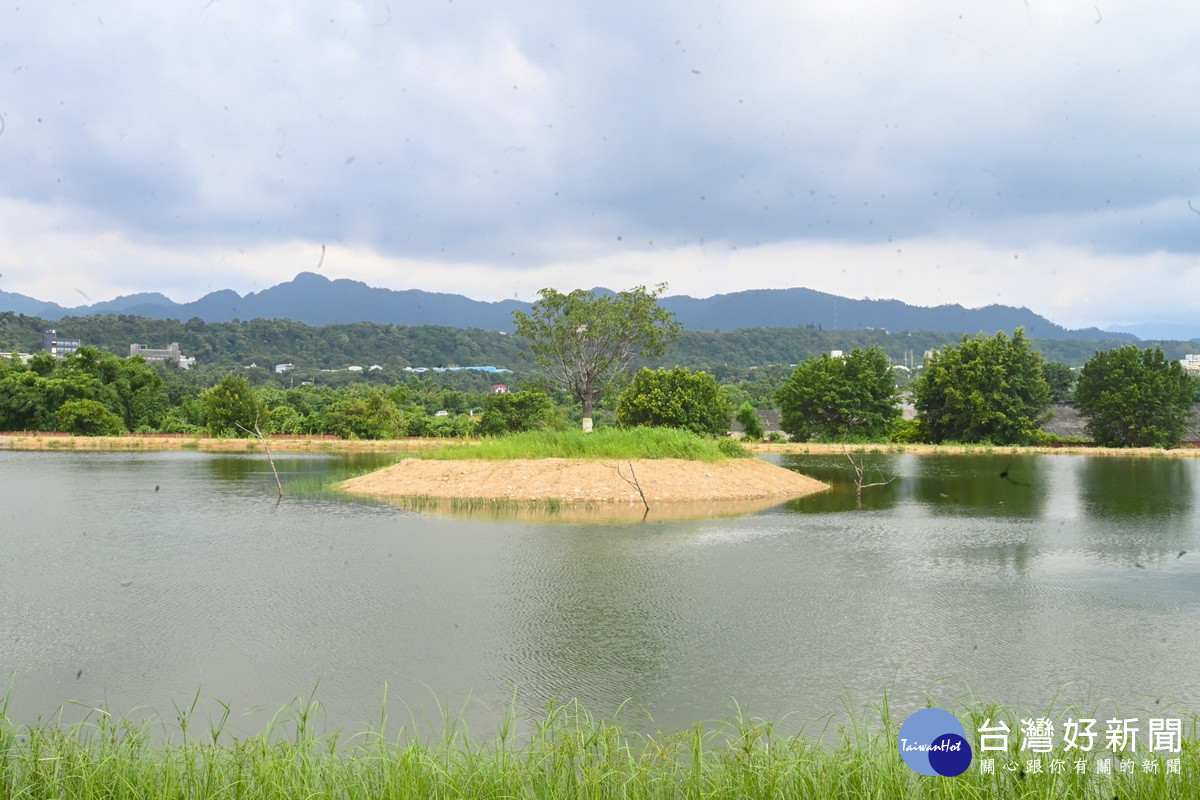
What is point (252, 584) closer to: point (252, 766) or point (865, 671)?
point (252, 766)

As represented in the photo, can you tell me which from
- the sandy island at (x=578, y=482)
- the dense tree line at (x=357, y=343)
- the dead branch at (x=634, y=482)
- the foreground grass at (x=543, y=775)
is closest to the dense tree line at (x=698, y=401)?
the sandy island at (x=578, y=482)

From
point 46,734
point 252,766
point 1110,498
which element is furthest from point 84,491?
point 1110,498

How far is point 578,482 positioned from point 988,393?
31.1 meters

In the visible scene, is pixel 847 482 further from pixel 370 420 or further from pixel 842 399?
pixel 370 420

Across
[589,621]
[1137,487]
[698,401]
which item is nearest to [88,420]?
[698,401]

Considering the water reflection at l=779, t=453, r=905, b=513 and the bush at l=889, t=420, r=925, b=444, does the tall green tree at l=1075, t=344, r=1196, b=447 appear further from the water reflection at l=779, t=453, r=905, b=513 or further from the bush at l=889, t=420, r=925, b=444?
the water reflection at l=779, t=453, r=905, b=513

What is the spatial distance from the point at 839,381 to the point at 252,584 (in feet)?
125

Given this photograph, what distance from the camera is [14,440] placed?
38.5m

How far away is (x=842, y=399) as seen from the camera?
44.5 m

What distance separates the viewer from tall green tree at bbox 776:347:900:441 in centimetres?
4450

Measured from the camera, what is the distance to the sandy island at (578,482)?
20203mm

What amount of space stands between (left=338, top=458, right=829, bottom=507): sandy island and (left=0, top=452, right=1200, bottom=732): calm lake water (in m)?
2.92

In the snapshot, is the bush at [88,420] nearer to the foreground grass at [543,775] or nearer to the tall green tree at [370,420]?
the tall green tree at [370,420]

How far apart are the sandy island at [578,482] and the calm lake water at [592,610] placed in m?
2.92
